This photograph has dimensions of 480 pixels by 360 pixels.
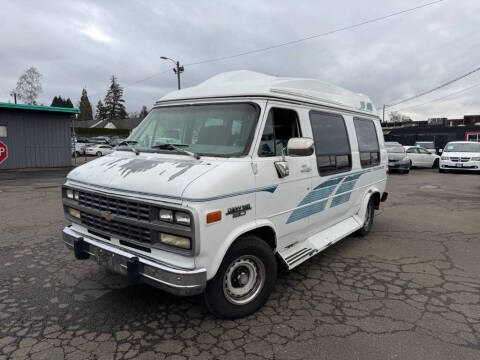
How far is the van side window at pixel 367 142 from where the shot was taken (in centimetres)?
566

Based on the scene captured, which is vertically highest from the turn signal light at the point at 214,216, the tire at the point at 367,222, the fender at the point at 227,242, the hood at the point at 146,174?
the hood at the point at 146,174

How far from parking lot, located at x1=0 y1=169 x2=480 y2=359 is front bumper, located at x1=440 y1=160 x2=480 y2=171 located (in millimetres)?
14013

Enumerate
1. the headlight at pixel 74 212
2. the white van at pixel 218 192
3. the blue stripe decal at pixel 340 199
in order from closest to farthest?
1. the white van at pixel 218 192
2. the headlight at pixel 74 212
3. the blue stripe decal at pixel 340 199

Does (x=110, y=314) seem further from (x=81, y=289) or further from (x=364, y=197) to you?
(x=364, y=197)

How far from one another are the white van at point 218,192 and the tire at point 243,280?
0.01 metres

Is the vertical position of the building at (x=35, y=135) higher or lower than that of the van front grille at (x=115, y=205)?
higher

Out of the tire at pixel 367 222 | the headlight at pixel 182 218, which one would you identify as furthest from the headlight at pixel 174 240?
the tire at pixel 367 222

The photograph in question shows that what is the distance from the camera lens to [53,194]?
1041cm

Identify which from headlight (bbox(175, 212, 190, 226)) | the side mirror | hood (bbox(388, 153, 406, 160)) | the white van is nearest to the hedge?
hood (bbox(388, 153, 406, 160))

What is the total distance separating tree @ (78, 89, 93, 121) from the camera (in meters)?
98.8

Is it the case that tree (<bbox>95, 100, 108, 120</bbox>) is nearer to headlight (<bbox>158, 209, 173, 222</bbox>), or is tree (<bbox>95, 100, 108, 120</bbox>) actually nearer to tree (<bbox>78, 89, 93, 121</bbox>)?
tree (<bbox>78, 89, 93, 121</bbox>)

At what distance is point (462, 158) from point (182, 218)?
19.1m

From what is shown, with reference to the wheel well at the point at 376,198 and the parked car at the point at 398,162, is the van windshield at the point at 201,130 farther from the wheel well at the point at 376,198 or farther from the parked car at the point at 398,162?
the parked car at the point at 398,162

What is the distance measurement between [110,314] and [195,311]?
0.84m
